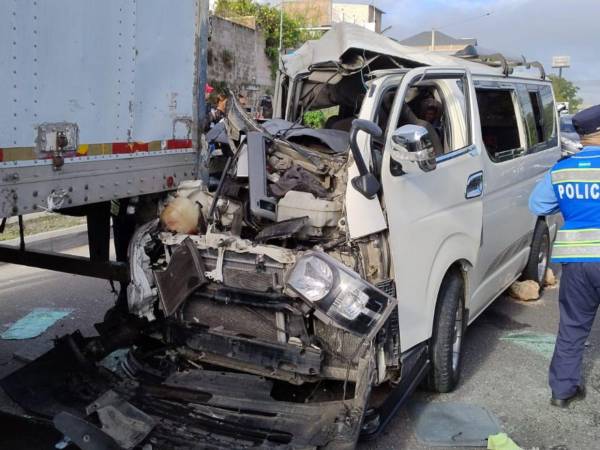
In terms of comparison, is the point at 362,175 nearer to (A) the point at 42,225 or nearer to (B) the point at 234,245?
(B) the point at 234,245

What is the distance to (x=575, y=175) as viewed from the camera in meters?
3.74

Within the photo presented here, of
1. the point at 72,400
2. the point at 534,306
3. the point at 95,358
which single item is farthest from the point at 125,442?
the point at 534,306

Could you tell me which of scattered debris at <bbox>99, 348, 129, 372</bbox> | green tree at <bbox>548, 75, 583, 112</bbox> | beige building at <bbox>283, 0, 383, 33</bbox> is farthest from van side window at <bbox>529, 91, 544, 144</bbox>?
green tree at <bbox>548, 75, 583, 112</bbox>

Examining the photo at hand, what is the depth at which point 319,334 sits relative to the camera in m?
3.22

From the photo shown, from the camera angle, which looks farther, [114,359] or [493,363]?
[493,363]

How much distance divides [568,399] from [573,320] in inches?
22.1

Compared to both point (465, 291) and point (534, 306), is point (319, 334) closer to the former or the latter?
point (465, 291)

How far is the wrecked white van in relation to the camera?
120 inches

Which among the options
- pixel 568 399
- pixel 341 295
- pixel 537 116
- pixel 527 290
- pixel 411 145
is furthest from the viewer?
pixel 527 290

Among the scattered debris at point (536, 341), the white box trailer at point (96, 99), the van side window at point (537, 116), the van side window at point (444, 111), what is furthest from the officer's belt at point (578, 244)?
the white box trailer at point (96, 99)

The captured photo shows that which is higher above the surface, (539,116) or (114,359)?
(539,116)

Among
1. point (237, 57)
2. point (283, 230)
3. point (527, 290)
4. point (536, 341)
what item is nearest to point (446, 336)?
point (283, 230)

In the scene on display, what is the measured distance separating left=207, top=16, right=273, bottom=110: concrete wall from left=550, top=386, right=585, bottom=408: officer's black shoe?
50.5ft

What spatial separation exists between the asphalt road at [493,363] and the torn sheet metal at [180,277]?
1097 mm
